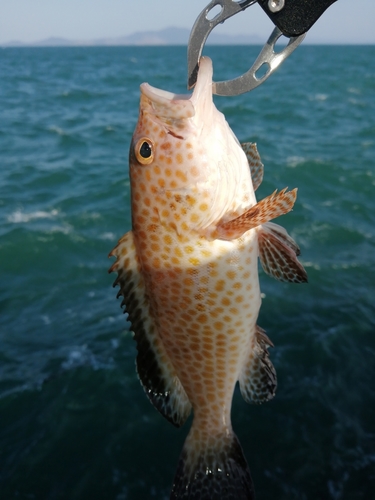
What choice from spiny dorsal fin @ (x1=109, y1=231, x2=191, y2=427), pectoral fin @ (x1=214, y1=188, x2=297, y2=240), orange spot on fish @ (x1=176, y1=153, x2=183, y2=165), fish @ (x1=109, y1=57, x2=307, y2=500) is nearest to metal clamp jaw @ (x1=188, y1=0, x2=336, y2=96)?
fish @ (x1=109, y1=57, x2=307, y2=500)

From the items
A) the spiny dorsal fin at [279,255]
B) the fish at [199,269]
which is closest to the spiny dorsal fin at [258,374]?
the fish at [199,269]

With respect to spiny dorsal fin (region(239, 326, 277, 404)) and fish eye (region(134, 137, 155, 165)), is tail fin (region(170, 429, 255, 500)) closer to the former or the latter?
spiny dorsal fin (region(239, 326, 277, 404))

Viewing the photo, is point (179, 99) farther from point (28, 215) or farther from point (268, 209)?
point (28, 215)

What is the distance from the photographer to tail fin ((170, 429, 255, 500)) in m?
3.30

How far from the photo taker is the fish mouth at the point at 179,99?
2.64 metres

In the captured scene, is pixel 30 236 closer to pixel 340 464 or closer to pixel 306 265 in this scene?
pixel 306 265

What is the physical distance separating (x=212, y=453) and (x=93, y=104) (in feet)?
103

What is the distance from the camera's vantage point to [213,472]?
11.1 feet

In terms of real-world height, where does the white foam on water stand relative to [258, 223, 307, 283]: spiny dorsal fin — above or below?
below

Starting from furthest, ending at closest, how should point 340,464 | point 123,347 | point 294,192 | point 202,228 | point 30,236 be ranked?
point 30,236 → point 123,347 → point 340,464 → point 202,228 → point 294,192

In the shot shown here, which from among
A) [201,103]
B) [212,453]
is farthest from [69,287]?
[201,103]

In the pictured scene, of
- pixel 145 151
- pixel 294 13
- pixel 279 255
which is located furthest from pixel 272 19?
pixel 279 255

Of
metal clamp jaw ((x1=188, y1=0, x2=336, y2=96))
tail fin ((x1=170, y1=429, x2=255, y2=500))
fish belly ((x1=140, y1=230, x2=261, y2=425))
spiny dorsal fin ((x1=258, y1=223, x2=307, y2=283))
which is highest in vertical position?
metal clamp jaw ((x1=188, y1=0, x2=336, y2=96))

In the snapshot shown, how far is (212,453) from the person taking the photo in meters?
3.48
